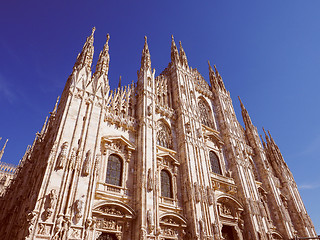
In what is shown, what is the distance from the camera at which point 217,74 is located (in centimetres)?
3575

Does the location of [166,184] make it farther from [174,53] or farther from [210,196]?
[174,53]

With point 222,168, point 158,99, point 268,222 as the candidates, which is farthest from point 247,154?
point 158,99

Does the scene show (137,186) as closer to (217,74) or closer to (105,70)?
(105,70)

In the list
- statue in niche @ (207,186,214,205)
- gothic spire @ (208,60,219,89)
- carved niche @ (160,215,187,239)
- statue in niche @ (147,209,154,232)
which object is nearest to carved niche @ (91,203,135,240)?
statue in niche @ (147,209,154,232)

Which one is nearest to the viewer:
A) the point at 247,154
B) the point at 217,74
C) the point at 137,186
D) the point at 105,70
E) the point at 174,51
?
the point at 137,186

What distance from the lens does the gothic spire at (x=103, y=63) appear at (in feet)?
63.5

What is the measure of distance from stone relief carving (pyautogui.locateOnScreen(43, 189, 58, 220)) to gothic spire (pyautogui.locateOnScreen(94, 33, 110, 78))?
34.3ft

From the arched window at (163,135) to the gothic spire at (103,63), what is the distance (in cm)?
712

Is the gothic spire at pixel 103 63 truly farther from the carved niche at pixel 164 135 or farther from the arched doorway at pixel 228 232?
the arched doorway at pixel 228 232

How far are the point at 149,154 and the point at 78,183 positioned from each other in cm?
603

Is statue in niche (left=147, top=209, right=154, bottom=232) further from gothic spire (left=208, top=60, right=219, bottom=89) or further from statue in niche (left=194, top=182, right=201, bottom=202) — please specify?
gothic spire (left=208, top=60, right=219, bottom=89)

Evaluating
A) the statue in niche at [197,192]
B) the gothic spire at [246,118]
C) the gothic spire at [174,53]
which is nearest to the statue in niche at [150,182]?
the statue in niche at [197,192]

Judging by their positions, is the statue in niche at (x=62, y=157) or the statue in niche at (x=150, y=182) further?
the statue in niche at (x=150, y=182)

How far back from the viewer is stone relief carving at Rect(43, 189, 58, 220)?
1107 cm
